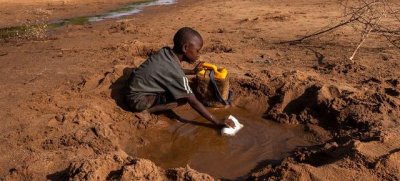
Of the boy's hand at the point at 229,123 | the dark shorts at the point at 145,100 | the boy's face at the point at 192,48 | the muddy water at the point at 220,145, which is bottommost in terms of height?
the muddy water at the point at 220,145

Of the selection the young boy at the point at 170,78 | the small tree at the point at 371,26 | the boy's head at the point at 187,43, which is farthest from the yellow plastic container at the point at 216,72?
the small tree at the point at 371,26

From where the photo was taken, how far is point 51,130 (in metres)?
3.68

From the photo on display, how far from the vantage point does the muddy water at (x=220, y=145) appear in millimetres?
3613

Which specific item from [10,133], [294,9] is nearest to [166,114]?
[10,133]

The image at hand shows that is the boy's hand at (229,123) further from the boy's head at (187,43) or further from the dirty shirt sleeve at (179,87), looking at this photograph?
the boy's head at (187,43)

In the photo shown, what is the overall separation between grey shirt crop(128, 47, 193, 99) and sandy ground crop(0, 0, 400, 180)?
0.32 metres

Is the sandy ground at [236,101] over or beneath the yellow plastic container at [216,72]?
beneath

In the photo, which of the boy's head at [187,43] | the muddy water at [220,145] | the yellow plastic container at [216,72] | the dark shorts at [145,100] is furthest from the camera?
the yellow plastic container at [216,72]

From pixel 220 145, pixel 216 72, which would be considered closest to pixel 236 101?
pixel 216 72

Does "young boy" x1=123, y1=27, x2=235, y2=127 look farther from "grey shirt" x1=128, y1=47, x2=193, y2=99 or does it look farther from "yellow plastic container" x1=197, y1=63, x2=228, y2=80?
"yellow plastic container" x1=197, y1=63, x2=228, y2=80

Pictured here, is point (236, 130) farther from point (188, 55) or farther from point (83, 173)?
point (83, 173)

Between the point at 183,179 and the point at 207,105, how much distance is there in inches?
79.6

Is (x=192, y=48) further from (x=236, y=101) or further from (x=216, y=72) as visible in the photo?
(x=236, y=101)

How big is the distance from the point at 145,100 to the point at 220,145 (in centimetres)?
90
